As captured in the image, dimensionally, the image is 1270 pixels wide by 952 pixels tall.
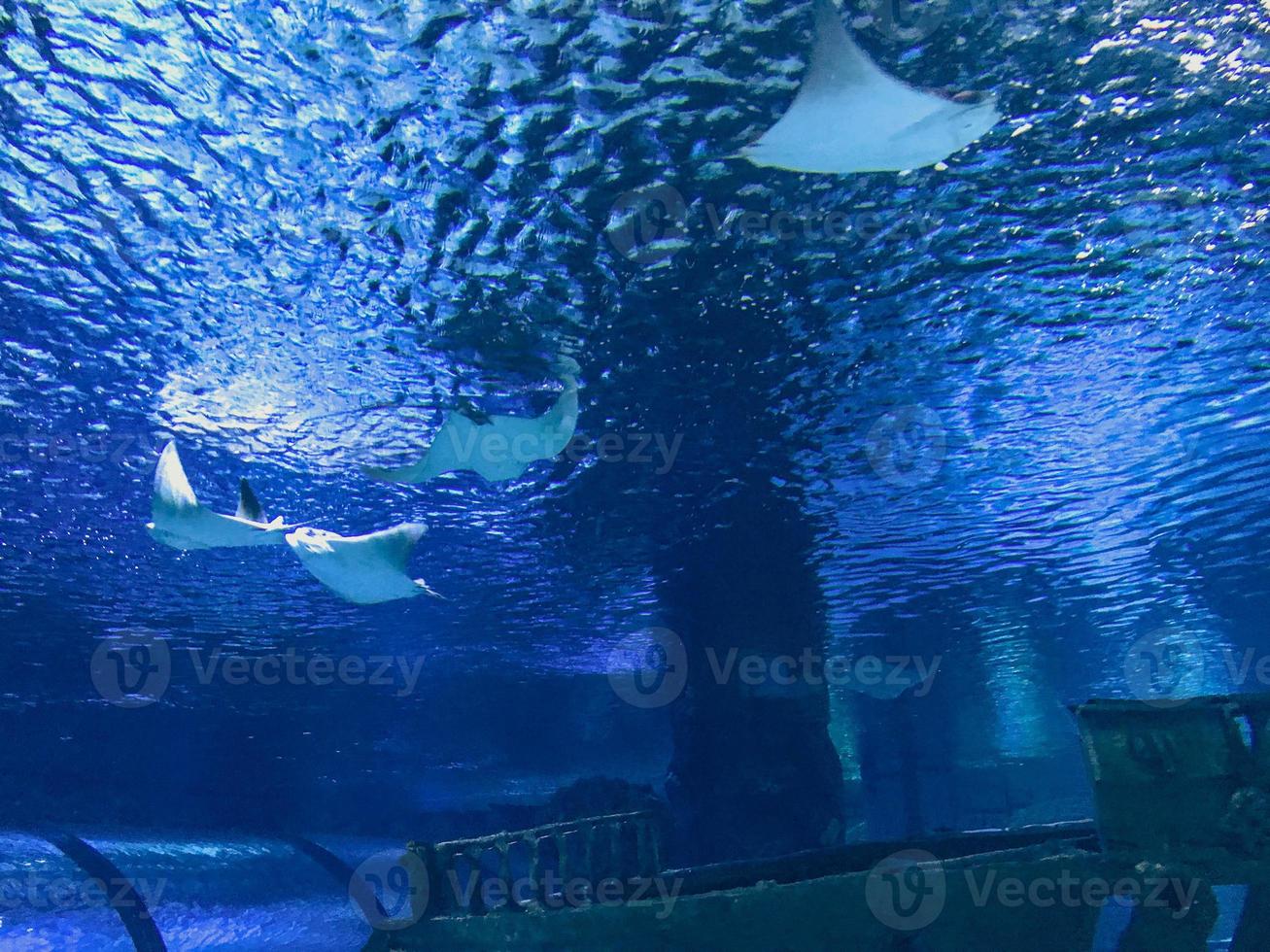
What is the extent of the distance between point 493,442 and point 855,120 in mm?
5423

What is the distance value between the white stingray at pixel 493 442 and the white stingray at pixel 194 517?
1203 mm

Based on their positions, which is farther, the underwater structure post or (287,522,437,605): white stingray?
the underwater structure post

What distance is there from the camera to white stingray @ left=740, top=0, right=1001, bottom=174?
5086 mm

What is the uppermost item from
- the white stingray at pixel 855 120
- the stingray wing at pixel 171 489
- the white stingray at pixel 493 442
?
the white stingray at pixel 855 120

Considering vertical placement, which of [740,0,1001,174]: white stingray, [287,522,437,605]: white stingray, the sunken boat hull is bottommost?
the sunken boat hull

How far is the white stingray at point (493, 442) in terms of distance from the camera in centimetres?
856

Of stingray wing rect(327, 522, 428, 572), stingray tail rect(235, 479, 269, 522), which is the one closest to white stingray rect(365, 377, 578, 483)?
stingray wing rect(327, 522, 428, 572)

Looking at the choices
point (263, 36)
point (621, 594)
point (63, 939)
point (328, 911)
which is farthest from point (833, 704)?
point (263, 36)

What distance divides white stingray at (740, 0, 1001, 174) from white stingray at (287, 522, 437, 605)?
512 cm

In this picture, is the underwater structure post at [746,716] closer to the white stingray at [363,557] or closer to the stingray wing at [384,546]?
the white stingray at [363,557]

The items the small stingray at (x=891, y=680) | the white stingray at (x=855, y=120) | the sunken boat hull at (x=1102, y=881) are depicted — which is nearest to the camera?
the sunken boat hull at (x=1102, y=881)

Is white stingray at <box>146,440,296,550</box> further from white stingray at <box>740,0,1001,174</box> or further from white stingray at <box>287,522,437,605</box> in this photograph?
white stingray at <box>740,0,1001,174</box>

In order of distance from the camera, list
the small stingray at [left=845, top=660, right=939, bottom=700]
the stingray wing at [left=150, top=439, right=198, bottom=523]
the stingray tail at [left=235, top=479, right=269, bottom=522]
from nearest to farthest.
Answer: the stingray tail at [left=235, top=479, right=269, bottom=522]
the stingray wing at [left=150, top=439, right=198, bottom=523]
the small stingray at [left=845, top=660, right=939, bottom=700]

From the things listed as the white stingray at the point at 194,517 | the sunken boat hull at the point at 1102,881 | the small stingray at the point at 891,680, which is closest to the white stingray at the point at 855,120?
the sunken boat hull at the point at 1102,881
